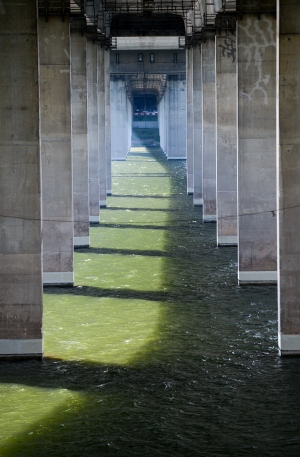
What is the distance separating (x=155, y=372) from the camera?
16953 mm

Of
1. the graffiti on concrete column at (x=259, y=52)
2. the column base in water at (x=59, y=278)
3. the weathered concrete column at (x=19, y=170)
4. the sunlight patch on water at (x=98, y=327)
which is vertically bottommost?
the sunlight patch on water at (x=98, y=327)

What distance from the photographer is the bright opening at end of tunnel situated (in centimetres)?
1909

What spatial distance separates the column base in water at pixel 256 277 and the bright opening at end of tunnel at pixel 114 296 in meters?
2.22

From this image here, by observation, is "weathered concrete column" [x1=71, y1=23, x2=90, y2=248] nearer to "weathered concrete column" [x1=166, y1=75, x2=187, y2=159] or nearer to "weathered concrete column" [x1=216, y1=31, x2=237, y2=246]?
"weathered concrete column" [x1=216, y1=31, x2=237, y2=246]

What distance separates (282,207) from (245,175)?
272 inches

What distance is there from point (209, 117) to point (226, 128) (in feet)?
20.2

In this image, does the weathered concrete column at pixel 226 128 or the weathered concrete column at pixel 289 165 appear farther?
the weathered concrete column at pixel 226 128

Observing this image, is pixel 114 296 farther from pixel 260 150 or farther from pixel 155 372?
pixel 155 372

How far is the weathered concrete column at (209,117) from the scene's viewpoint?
1492 inches

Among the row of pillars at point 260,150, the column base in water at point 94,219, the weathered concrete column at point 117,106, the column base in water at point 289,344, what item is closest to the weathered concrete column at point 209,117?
the row of pillars at point 260,150

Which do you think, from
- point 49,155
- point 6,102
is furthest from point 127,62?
point 6,102

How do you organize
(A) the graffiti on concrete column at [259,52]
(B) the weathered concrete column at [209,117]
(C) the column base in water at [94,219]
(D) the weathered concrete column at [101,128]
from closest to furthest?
(A) the graffiti on concrete column at [259,52] → (B) the weathered concrete column at [209,117] → (C) the column base in water at [94,219] → (D) the weathered concrete column at [101,128]

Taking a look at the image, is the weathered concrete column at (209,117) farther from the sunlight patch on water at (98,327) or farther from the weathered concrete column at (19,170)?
the weathered concrete column at (19,170)

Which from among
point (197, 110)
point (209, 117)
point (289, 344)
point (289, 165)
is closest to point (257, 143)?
point (289, 165)
